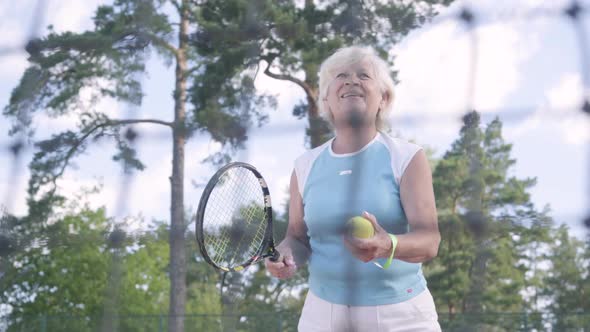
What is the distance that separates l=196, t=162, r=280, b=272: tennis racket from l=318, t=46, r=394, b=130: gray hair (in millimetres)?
271

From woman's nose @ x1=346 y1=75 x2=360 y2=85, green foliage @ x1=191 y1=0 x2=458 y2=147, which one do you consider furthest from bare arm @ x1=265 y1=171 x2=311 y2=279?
green foliage @ x1=191 y1=0 x2=458 y2=147

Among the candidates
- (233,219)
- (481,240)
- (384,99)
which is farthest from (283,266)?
(481,240)

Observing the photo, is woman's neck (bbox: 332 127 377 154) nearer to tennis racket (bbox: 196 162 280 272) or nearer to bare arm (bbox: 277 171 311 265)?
bare arm (bbox: 277 171 311 265)

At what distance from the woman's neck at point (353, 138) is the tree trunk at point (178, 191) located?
18.3 feet

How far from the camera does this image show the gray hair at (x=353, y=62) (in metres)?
1.53

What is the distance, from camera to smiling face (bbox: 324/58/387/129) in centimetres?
149

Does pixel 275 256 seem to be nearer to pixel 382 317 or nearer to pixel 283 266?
pixel 283 266

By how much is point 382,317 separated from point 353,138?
341mm

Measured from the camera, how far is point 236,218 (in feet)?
6.91

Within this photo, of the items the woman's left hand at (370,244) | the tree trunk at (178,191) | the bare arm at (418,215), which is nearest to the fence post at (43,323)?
the tree trunk at (178,191)

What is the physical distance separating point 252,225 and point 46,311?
1041 centimetres

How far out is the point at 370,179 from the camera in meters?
1.41

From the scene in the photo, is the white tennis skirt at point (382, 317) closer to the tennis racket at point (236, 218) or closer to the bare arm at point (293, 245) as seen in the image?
the bare arm at point (293, 245)

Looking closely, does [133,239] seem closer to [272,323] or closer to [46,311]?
[272,323]
